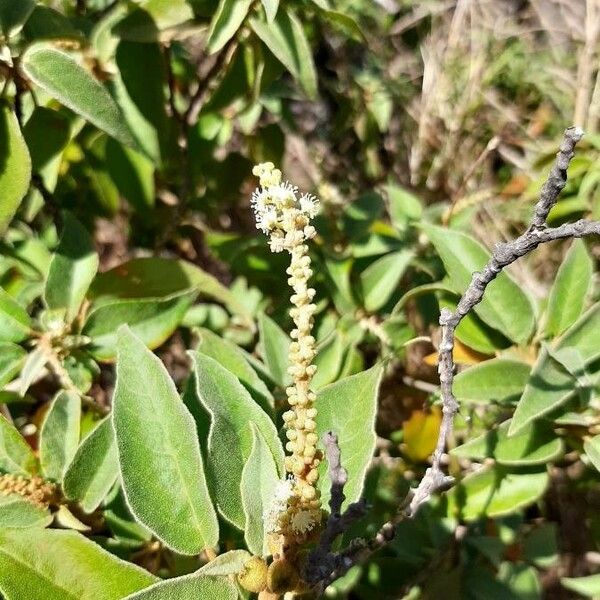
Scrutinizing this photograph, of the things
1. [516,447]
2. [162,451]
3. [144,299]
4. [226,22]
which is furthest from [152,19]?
[516,447]

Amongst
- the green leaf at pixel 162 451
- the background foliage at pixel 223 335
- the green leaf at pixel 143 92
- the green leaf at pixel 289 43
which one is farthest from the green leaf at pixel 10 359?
the green leaf at pixel 289 43

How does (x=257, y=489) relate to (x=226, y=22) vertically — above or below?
below

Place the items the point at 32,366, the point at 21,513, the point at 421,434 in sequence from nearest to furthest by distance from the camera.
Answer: the point at 21,513, the point at 32,366, the point at 421,434

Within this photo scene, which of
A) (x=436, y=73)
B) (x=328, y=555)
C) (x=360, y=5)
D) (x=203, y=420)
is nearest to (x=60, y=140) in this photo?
(x=203, y=420)

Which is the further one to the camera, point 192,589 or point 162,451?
point 162,451

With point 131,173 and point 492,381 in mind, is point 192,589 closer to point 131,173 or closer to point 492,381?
point 492,381

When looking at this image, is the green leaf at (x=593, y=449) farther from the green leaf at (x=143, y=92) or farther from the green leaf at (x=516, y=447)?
the green leaf at (x=143, y=92)

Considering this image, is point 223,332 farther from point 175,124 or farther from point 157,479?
point 157,479
